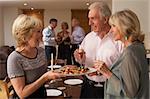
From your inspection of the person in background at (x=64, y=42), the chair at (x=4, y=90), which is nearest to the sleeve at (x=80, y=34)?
the person in background at (x=64, y=42)

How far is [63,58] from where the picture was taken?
2666mm

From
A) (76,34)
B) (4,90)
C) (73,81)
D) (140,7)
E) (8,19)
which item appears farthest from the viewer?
(8,19)

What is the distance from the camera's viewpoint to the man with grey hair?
1.56 meters

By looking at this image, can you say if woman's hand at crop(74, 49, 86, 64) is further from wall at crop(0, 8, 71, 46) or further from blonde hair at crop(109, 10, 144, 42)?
wall at crop(0, 8, 71, 46)

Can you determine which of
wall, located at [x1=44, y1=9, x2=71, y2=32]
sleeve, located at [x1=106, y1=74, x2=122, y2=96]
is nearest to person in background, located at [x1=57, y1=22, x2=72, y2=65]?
wall, located at [x1=44, y1=9, x2=71, y2=32]

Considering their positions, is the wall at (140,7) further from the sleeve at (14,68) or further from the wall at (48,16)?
the sleeve at (14,68)

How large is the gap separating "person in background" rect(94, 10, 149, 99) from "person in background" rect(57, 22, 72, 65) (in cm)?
146

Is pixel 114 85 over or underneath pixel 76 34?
underneath

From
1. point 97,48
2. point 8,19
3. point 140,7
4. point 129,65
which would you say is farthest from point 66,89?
point 8,19

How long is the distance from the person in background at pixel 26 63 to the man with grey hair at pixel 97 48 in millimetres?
454

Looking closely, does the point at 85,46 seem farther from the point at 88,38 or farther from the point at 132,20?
the point at 132,20

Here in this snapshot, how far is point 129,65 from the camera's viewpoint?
1.14m

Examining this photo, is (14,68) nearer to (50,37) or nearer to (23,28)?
(23,28)

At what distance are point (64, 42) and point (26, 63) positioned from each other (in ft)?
5.30
